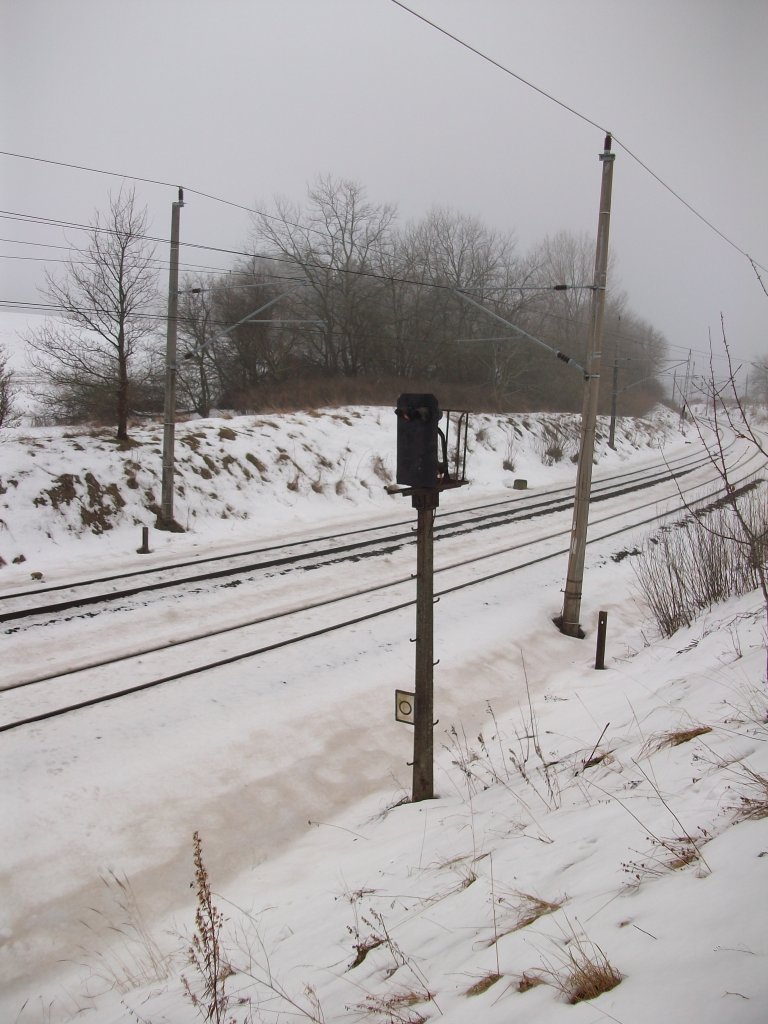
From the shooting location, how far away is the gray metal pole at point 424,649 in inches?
235

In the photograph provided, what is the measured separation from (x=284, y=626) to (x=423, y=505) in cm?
567

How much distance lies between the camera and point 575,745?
6914 mm

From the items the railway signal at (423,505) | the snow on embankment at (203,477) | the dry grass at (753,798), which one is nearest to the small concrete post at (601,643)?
the railway signal at (423,505)

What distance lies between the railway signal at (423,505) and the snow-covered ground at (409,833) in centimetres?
58

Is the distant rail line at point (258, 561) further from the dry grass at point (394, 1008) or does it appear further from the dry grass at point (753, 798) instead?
the dry grass at point (394, 1008)

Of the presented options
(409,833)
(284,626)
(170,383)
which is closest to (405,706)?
(409,833)

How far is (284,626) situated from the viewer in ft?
35.4

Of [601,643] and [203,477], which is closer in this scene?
[601,643]

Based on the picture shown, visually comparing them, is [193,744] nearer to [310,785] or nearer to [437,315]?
[310,785]

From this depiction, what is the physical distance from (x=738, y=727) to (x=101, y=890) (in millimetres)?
5445

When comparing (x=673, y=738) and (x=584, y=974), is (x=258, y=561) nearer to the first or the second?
(x=673, y=738)

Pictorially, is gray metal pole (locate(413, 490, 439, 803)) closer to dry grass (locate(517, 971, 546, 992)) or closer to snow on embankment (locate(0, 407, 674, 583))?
dry grass (locate(517, 971, 546, 992))

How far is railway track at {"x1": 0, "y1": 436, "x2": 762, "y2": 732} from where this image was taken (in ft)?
26.8

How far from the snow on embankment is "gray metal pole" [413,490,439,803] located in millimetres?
10129
